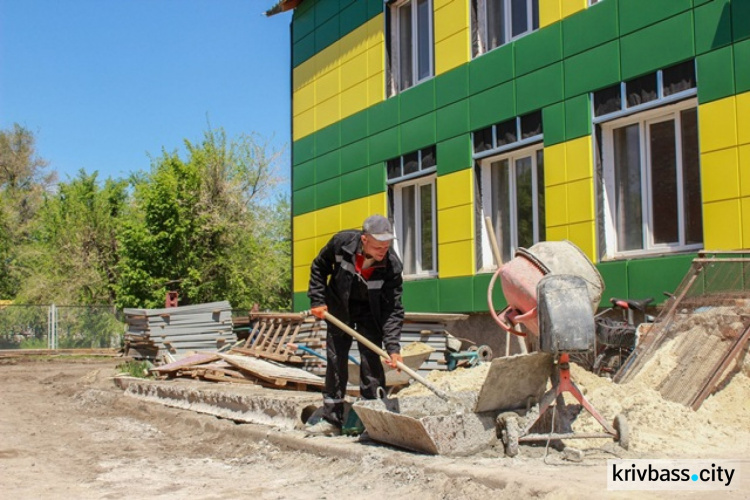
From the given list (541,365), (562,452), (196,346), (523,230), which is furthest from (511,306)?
(196,346)

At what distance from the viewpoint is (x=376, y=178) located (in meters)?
15.5

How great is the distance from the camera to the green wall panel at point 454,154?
43.0 feet

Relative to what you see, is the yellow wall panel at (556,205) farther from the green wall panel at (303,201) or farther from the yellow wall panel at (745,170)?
the green wall panel at (303,201)

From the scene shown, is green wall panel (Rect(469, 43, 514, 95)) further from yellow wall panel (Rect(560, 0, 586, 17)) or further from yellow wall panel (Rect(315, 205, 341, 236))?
yellow wall panel (Rect(315, 205, 341, 236))

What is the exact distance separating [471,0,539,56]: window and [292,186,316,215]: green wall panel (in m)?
5.84

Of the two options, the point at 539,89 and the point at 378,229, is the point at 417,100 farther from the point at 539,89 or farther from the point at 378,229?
the point at 378,229

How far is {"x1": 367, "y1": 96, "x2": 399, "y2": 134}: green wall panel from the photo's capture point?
1501 cm

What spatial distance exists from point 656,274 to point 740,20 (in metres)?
2.93

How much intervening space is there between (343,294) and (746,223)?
14.7ft

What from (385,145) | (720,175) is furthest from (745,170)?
(385,145)

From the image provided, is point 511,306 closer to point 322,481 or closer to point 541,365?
point 541,365

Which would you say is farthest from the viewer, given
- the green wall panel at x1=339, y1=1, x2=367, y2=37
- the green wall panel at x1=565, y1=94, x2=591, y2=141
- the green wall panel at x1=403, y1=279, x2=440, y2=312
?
the green wall panel at x1=339, y1=1, x2=367, y2=37

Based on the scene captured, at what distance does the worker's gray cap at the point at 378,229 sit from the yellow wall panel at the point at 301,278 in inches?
447

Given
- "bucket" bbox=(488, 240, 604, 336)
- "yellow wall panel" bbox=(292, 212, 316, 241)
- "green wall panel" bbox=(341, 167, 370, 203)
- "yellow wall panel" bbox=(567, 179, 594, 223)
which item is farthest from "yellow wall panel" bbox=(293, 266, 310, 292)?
"bucket" bbox=(488, 240, 604, 336)
